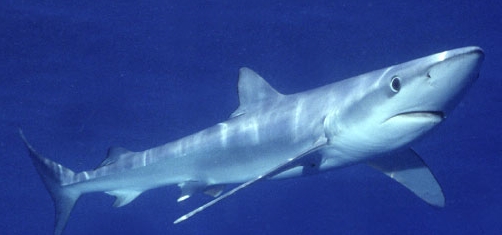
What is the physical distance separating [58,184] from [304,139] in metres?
4.92

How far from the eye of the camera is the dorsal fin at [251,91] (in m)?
6.57

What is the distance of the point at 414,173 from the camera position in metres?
5.98

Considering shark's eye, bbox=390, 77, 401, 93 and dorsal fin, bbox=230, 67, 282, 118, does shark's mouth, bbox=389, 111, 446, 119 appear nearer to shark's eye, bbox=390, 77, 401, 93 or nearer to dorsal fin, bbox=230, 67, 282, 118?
shark's eye, bbox=390, 77, 401, 93

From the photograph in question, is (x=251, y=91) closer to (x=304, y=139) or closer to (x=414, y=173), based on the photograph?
(x=304, y=139)

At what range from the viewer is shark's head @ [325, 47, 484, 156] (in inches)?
140

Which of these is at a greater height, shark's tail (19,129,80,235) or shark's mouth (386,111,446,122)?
shark's tail (19,129,80,235)

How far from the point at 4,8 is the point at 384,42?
31.8ft

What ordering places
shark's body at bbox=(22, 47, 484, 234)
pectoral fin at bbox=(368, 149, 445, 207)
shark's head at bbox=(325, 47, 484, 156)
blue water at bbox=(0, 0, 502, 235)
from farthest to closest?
1. blue water at bbox=(0, 0, 502, 235)
2. pectoral fin at bbox=(368, 149, 445, 207)
3. shark's body at bbox=(22, 47, 484, 234)
4. shark's head at bbox=(325, 47, 484, 156)

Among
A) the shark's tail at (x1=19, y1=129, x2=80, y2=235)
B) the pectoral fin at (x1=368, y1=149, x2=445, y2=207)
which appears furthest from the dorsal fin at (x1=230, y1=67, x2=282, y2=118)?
the shark's tail at (x1=19, y1=129, x2=80, y2=235)

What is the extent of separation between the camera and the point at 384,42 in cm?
1236

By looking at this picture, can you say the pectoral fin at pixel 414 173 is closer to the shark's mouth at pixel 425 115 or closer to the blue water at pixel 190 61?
the shark's mouth at pixel 425 115

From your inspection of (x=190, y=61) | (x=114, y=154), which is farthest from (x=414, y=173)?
(x=190, y=61)

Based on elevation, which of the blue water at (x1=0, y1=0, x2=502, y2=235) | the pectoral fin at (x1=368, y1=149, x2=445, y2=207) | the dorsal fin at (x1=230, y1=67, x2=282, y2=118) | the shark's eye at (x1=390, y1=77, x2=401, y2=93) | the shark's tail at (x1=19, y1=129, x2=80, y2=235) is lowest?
the pectoral fin at (x1=368, y1=149, x2=445, y2=207)

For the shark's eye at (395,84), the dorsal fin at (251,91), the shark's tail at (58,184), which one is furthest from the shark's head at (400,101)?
the shark's tail at (58,184)
